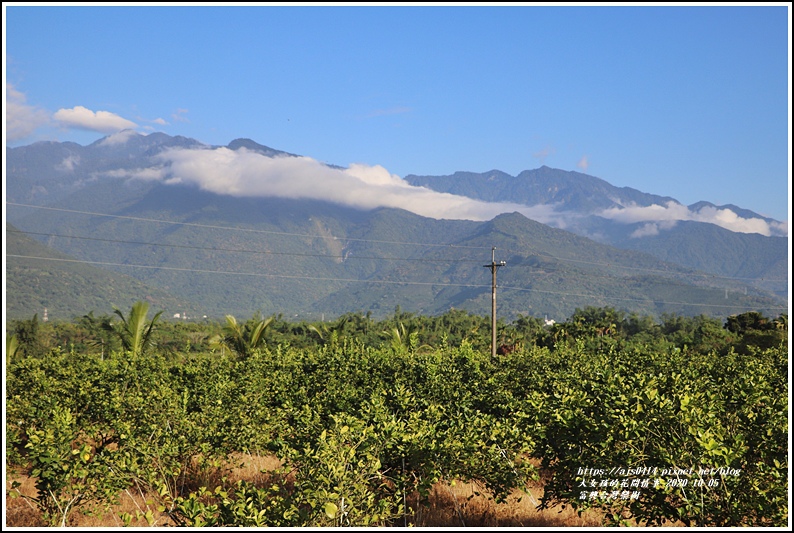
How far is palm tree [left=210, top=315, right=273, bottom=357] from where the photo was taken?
35781 millimetres

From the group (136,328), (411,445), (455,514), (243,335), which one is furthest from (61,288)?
(411,445)

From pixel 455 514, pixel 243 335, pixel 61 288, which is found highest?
pixel 455 514

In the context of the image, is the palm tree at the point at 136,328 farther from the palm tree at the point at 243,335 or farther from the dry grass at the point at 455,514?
the dry grass at the point at 455,514

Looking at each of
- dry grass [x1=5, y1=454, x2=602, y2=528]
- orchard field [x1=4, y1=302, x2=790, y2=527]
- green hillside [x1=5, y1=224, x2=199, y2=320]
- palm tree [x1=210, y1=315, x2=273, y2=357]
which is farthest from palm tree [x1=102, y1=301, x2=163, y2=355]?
green hillside [x1=5, y1=224, x2=199, y2=320]

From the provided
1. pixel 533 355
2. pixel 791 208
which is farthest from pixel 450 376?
pixel 791 208

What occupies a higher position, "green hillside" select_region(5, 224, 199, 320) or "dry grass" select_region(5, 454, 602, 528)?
"dry grass" select_region(5, 454, 602, 528)

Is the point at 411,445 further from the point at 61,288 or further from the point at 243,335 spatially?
the point at 61,288

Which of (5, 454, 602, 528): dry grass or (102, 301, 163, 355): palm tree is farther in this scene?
(102, 301, 163, 355): palm tree

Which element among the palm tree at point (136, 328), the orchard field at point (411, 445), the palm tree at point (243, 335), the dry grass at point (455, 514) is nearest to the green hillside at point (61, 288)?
the palm tree at point (243, 335)

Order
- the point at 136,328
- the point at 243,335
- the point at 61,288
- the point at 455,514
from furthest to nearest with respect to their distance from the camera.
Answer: the point at 61,288, the point at 243,335, the point at 136,328, the point at 455,514

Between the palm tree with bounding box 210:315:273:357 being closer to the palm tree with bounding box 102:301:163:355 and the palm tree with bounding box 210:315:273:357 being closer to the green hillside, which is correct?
the palm tree with bounding box 102:301:163:355

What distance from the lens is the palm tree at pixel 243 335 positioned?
35.8m

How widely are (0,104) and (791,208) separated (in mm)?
7499

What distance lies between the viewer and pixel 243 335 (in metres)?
38.2
